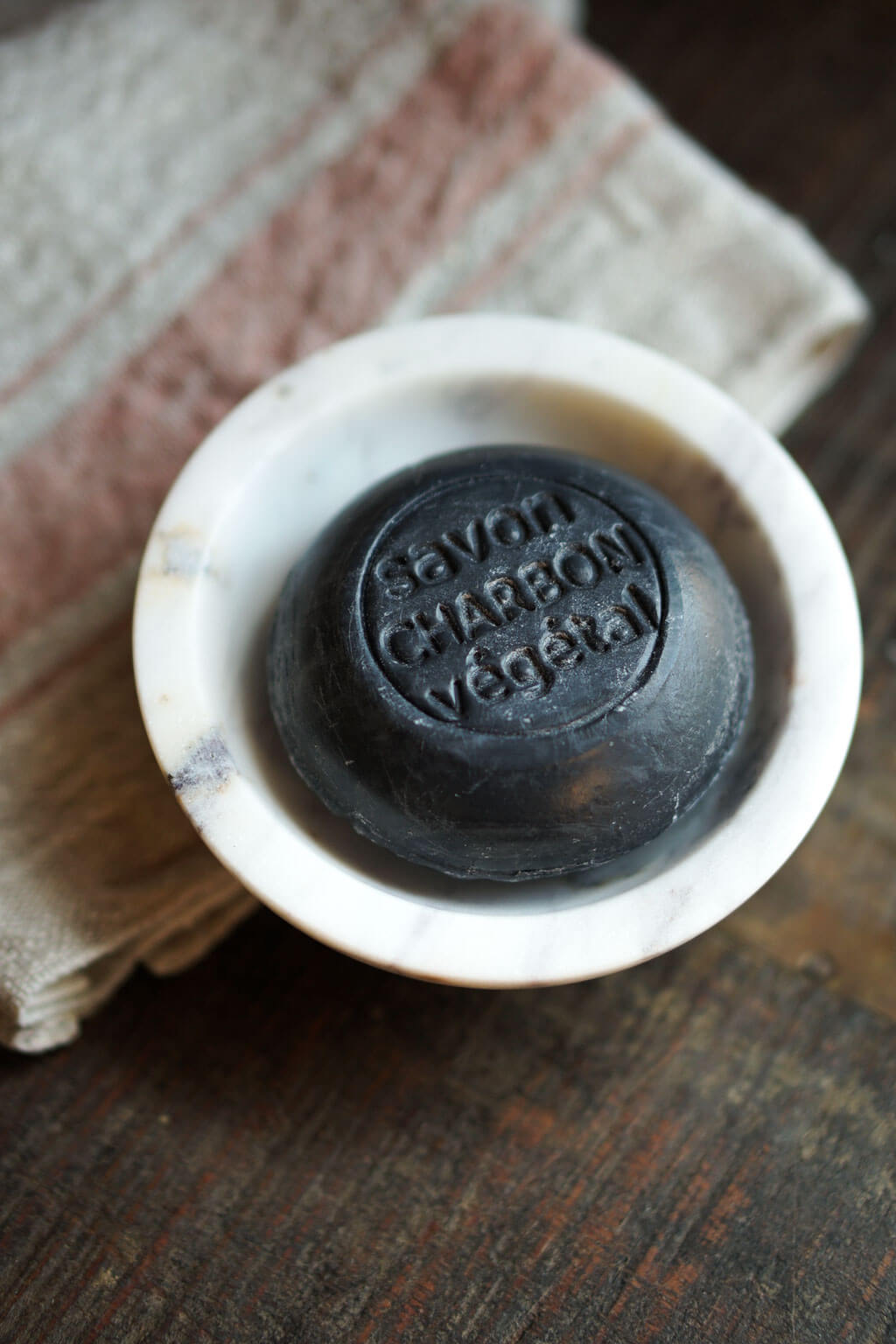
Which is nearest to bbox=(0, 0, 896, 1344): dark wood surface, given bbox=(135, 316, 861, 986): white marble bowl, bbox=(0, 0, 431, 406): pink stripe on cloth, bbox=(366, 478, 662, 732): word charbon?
bbox=(135, 316, 861, 986): white marble bowl

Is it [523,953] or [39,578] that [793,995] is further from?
[39,578]

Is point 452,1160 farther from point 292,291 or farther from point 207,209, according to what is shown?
point 207,209

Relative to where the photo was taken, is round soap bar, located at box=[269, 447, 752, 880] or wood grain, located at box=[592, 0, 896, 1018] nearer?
round soap bar, located at box=[269, 447, 752, 880]

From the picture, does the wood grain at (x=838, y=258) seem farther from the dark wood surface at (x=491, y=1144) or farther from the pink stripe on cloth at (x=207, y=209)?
the pink stripe on cloth at (x=207, y=209)

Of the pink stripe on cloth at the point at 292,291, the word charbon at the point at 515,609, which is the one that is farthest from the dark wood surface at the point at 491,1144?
the pink stripe on cloth at the point at 292,291

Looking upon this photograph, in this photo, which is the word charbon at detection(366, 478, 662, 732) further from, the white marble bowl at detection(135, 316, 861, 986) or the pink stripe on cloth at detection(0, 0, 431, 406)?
the pink stripe on cloth at detection(0, 0, 431, 406)

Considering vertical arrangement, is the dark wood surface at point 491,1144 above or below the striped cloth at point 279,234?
below

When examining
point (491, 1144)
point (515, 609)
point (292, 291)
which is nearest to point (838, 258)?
point (292, 291)
